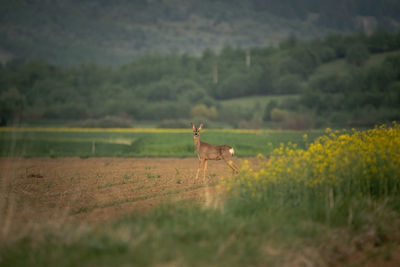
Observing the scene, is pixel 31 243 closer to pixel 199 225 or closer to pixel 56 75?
pixel 199 225

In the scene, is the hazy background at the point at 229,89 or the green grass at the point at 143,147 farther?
the hazy background at the point at 229,89

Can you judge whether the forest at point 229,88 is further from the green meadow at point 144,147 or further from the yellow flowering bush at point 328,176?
the yellow flowering bush at point 328,176

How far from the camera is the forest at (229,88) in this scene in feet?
242

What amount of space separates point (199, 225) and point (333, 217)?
3140 mm

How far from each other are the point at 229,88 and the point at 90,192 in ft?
321

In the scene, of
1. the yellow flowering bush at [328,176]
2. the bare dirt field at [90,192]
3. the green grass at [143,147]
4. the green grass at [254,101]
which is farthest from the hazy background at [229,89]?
the yellow flowering bush at [328,176]

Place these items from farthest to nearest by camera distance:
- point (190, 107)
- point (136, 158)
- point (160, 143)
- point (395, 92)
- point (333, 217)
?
1. point (190, 107)
2. point (395, 92)
3. point (160, 143)
4. point (136, 158)
5. point (333, 217)

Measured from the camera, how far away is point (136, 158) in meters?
28.6

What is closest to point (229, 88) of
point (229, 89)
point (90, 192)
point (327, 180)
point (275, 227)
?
point (229, 89)

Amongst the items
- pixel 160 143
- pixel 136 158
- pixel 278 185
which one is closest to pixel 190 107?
pixel 160 143

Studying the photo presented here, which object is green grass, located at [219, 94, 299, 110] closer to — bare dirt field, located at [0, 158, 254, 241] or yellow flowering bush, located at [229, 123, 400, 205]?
bare dirt field, located at [0, 158, 254, 241]

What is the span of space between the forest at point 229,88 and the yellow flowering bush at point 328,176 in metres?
51.7

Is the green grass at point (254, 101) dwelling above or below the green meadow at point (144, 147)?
above

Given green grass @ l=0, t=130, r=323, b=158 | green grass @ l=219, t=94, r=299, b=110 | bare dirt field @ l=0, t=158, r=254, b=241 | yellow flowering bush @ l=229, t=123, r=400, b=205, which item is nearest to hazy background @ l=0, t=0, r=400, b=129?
green grass @ l=219, t=94, r=299, b=110
